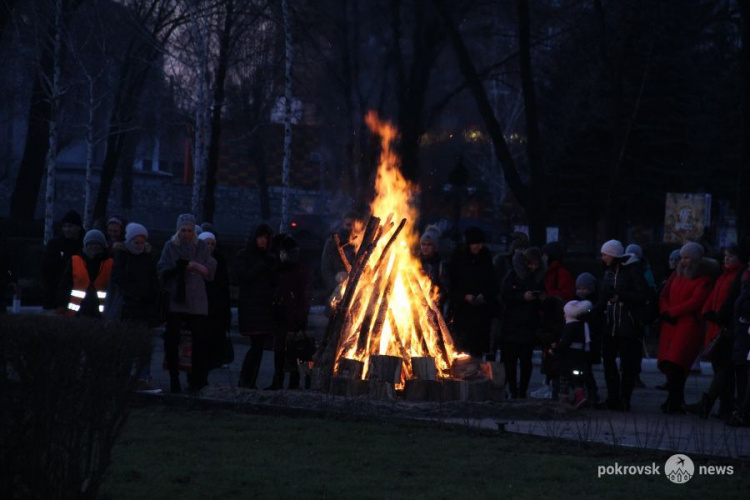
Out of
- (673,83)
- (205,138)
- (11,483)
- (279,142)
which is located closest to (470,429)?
(11,483)

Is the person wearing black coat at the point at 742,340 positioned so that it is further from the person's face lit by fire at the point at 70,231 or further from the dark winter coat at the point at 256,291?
the person's face lit by fire at the point at 70,231

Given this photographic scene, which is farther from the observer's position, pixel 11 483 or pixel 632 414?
pixel 632 414

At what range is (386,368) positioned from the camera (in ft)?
42.9

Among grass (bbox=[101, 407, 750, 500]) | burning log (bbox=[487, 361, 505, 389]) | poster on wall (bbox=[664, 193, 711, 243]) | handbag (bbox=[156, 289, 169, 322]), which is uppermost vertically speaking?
poster on wall (bbox=[664, 193, 711, 243])

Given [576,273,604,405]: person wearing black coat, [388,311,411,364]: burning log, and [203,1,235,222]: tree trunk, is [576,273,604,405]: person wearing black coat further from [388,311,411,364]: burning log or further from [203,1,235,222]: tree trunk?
[203,1,235,222]: tree trunk

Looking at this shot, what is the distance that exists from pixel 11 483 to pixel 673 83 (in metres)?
39.9

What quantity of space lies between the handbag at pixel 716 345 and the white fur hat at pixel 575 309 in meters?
1.24

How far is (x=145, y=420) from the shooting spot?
37.8 ft

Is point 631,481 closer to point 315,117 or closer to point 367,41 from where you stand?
point 367,41

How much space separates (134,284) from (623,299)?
487cm

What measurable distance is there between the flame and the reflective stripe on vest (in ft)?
7.99

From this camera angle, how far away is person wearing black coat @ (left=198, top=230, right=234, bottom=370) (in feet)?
47.4

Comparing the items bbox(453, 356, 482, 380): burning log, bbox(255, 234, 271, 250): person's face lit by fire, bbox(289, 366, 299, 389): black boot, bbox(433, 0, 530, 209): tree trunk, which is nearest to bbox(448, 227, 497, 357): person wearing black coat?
bbox(453, 356, 482, 380): burning log

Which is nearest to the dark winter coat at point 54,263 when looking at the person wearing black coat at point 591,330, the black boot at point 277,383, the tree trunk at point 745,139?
the black boot at point 277,383
